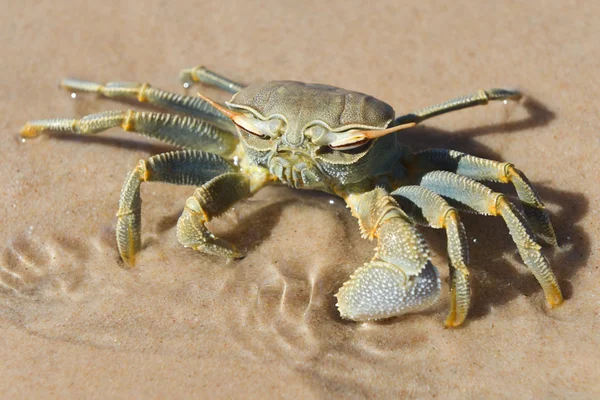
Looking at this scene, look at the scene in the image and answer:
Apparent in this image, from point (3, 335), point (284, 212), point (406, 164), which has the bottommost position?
point (3, 335)

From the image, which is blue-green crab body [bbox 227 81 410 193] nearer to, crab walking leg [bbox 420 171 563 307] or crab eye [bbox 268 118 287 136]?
crab eye [bbox 268 118 287 136]

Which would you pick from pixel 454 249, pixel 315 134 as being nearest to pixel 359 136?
pixel 315 134

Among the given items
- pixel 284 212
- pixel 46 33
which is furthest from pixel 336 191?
pixel 46 33

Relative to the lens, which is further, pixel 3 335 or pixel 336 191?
pixel 336 191

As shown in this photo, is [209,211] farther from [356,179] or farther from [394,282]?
[394,282]

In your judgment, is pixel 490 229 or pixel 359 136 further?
pixel 490 229

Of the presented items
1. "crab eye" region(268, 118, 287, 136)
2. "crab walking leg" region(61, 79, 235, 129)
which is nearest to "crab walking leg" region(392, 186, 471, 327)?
"crab eye" region(268, 118, 287, 136)

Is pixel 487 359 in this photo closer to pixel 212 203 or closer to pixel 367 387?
pixel 367 387

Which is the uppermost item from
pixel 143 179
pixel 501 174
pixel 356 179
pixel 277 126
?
pixel 501 174
